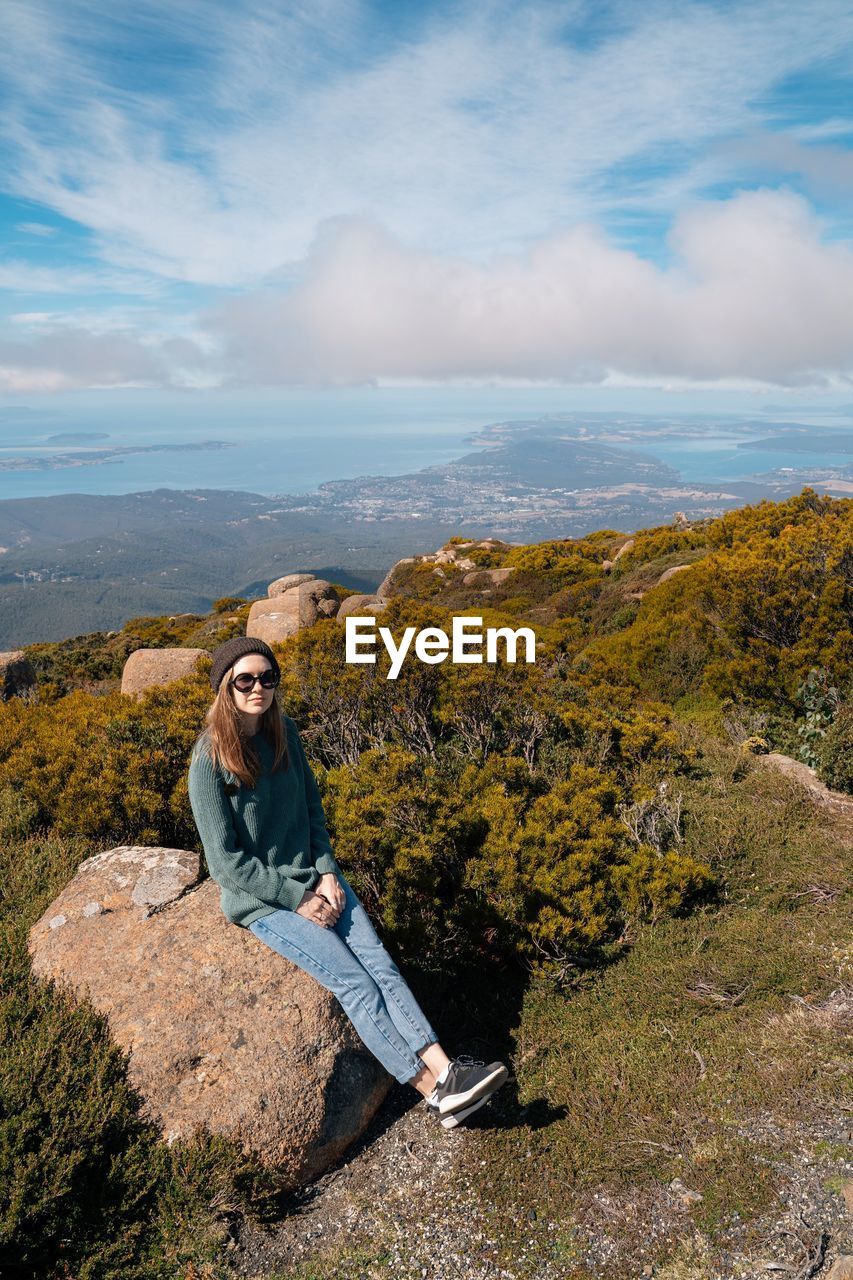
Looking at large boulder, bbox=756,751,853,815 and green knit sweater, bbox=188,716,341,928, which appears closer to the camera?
green knit sweater, bbox=188,716,341,928

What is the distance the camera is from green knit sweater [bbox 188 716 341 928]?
13.6ft

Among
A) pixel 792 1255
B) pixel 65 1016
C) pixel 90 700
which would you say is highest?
pixel 90 700

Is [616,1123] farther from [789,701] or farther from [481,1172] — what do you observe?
[789,701]

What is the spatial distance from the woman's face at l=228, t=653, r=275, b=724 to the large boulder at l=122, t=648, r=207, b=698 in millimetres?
8178

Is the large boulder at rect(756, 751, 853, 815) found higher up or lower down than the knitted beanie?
lower down

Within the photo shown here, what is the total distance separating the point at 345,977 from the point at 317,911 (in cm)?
43

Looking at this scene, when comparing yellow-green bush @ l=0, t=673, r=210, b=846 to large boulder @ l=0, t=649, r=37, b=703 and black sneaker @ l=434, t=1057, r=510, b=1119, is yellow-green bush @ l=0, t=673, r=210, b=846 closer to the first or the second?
black sneaker @ l=434, t=1057, r=510, b=1119

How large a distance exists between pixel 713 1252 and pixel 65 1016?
12.4 ft

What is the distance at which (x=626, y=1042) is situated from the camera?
4938 millimetres

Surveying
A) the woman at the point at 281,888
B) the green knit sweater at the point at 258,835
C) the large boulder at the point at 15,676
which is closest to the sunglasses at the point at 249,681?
the woman at the point at 281,888

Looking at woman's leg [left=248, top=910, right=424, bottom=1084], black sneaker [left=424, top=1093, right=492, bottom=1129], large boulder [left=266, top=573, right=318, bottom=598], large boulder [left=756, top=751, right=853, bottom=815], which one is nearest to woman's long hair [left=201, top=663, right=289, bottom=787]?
woman's leg [left=248, top=910, right=424, bottom=1084]

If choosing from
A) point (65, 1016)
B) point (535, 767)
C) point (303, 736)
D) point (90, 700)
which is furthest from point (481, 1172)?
point (90, 700)

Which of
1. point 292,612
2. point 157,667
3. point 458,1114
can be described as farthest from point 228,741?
point 292,612

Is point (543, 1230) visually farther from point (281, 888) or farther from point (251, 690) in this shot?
point (251, 690)
